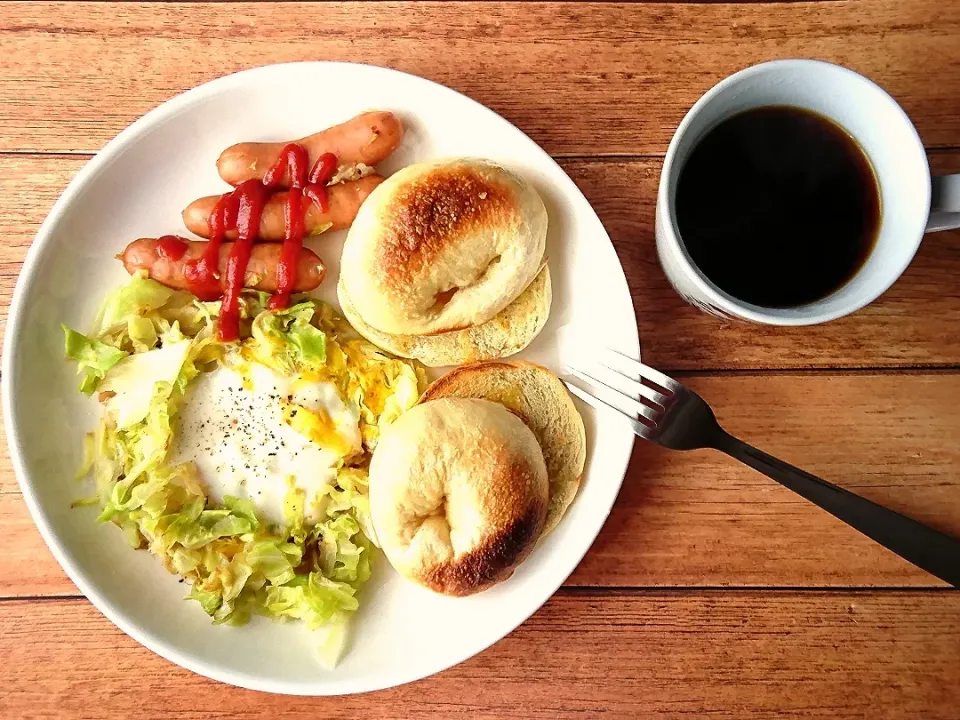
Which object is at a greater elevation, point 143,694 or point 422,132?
point 422,132

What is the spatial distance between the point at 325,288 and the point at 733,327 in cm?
122

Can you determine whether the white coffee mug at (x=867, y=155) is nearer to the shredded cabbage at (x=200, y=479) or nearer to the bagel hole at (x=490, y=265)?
the bagel hole at (x=490, y=265)

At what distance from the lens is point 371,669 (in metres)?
2.08

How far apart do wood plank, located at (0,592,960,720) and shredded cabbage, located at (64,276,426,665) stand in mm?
349

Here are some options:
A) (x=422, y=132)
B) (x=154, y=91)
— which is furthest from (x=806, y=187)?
(x=154, y=91)

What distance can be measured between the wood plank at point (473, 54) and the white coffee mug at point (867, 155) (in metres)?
0.52

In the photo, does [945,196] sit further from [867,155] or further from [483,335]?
[483,335]

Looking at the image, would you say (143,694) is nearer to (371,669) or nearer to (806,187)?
(371,669)

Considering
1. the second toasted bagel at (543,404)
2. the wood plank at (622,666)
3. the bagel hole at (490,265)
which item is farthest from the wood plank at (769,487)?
the bagel hole at (490,265)

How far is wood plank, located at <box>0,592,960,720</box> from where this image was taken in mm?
2240

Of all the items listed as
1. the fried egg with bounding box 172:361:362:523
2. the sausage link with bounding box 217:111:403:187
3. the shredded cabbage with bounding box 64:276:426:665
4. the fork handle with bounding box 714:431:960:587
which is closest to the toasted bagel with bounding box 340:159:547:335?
the sausage link with bounding box 217:111:403:187

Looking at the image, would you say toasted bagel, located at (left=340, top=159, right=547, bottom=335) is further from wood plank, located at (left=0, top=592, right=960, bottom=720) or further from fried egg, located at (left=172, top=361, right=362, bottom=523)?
wood plank, located at (left=0, top=592, right=960, bottom=720)

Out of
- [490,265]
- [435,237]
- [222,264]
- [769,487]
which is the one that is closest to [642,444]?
[769,487]

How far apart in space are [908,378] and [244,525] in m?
2.01
